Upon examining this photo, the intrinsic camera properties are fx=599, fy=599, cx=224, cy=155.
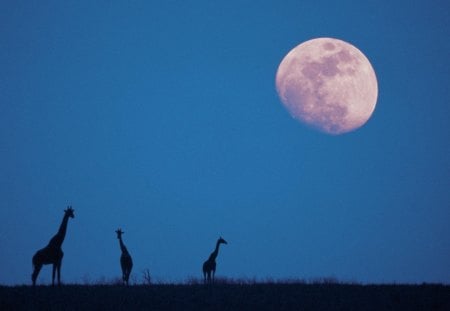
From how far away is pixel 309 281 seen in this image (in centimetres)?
2356
